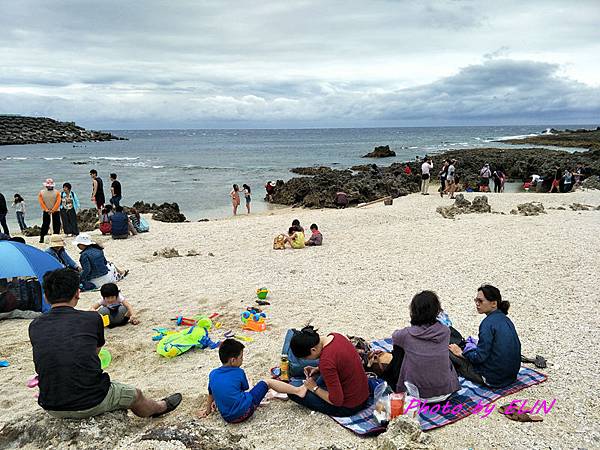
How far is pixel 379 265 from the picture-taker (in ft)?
35.1

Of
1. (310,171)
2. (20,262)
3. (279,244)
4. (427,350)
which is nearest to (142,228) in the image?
(279,244)

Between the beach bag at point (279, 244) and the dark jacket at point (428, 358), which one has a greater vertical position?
the dark jacket at point (428, 358)

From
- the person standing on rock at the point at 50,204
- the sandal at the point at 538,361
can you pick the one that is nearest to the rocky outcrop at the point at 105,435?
the sandal at the point at 538,361

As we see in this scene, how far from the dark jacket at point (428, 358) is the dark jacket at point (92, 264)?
6568 millimetres

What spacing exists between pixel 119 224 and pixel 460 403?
1192 cm

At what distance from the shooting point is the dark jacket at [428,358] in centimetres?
455

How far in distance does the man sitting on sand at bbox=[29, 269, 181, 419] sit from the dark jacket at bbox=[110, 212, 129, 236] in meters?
10.6

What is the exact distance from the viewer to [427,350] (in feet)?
15.0

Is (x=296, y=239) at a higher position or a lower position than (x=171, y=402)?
higher

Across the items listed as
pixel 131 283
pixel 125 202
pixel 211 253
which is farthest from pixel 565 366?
pixel 125 202

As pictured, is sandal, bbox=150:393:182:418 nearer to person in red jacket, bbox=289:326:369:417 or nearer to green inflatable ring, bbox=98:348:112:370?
person in red jacket, bbox=289:326:369:417

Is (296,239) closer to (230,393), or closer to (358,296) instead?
(358,296)

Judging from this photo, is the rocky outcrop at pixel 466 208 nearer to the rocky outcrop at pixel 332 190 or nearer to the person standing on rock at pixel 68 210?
the rocky outcrop at pixel 332 190

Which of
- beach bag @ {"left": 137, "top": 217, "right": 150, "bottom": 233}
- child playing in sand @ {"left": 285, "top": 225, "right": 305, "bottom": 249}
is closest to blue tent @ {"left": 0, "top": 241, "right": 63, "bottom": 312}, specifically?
child playing in sand @ {"left": 285, "top": 225, "right": 305, "bottom": 249}
